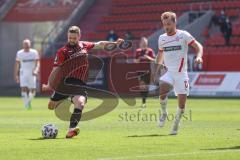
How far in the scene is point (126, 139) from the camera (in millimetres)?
15156

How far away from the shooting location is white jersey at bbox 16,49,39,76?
29984 mm

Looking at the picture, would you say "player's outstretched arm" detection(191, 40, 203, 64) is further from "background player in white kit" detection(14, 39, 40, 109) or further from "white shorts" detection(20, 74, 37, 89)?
"white shorts" detection(20, 74, 37, 89)

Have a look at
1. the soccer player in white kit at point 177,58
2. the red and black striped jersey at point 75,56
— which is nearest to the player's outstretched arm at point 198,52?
the soccer player in white kit at point 177,58

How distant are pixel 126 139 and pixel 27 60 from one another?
15.6 metres

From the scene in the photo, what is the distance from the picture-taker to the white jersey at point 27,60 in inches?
1180

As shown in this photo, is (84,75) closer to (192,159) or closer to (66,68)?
(66,68)

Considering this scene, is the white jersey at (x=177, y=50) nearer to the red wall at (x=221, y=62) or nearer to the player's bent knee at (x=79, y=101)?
the player's bent knee at (x=79, y=101)

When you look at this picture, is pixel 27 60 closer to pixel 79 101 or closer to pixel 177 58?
pixel 177 58

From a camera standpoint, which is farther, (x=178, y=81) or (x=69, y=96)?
(x=178, y=81)

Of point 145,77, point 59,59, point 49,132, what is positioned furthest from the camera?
point 145,77

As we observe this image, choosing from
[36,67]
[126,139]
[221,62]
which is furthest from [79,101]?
[221,62]

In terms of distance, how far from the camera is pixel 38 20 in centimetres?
4859

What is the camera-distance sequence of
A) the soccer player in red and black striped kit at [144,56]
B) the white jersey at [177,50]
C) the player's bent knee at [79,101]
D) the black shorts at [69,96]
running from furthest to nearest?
the soccer player in red and black striped kit at [144,56] < the white jersey at [177,50] < the black shorts at [69,96] < the player's bent knee at [79,101]

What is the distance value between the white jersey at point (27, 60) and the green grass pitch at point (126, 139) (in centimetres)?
642
